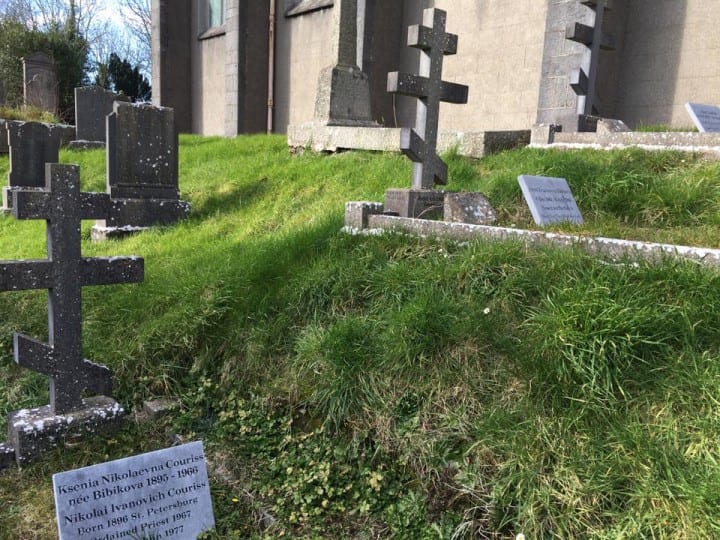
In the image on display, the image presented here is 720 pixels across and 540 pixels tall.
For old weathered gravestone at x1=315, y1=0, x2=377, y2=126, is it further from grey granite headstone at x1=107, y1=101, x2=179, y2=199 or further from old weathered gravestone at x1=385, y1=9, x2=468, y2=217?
old weathered gravestone at x1=385, y1=9, x2=468, y2=217

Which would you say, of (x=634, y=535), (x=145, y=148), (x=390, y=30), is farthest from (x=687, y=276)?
(x=390, y=30)

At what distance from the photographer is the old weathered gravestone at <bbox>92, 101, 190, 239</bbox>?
20.0 feet

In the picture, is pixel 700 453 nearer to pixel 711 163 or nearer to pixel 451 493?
pixel 451 493

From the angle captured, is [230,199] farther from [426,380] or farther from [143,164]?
[426,380]

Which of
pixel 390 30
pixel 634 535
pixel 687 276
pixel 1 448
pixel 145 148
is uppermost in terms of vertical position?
pixel 390 30

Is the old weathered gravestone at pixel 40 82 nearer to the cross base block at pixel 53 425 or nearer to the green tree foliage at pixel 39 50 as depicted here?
the green tree foliage at pixel 39 50

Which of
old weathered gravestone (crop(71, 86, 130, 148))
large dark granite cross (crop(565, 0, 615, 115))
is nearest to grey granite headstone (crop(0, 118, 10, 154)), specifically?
old weathered gravestone (crop(71, 86, 130, 148))

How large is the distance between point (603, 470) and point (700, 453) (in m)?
0.33

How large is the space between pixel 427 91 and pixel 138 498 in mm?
3374

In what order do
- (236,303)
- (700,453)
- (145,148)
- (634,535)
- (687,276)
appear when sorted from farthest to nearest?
(145,148) < (236,303) < (687,276) < (700,453) < (634,535)

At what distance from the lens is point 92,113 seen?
421 inches

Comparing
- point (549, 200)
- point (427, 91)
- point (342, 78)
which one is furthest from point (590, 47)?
point (549, 200)

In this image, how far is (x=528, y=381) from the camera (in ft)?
8.10

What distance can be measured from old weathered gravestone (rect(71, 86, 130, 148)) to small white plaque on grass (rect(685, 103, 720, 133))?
876cm
